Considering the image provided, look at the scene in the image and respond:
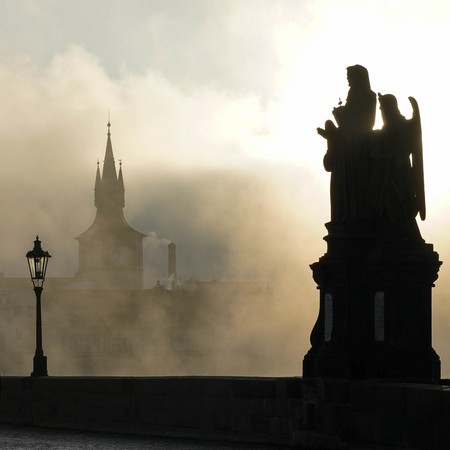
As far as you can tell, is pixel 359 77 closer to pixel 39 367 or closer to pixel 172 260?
pixel 39 367

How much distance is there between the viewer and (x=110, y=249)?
541 ft

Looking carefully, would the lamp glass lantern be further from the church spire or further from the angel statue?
the church spire

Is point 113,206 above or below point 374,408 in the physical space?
above

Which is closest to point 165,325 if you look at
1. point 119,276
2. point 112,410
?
point 119,276

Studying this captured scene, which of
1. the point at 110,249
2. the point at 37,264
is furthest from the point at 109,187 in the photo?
the point at 37,264

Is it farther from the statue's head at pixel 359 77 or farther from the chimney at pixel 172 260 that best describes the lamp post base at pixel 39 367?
the chimney at pixel 172 260

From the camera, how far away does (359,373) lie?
1605cm

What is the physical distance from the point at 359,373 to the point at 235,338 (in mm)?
113683

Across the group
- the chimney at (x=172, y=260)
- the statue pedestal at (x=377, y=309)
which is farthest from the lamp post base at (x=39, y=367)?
the chimney at (x=172, y=260)

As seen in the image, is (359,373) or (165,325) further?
(165,325)

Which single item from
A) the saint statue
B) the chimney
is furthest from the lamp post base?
the chimney

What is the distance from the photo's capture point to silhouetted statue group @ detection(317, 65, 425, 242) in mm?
16484

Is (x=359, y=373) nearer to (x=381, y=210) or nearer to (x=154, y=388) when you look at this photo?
(x=381, y=210)

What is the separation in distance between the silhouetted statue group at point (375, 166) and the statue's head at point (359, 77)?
0.7 inches
